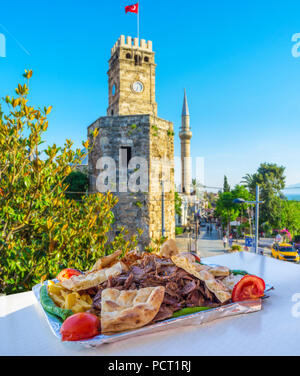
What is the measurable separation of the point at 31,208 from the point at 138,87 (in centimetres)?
1772

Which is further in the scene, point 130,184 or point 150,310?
point 130,184

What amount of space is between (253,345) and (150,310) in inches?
22.2

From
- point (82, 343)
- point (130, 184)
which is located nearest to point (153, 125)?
point (130, 184)

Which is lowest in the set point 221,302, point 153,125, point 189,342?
point 189,342

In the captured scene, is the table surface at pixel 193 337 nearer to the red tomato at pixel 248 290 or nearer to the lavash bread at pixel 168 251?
the red tomato at pixel 248 290

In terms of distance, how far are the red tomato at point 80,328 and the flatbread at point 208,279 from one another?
2.44 feet

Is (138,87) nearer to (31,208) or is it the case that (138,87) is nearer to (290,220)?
(31,208)

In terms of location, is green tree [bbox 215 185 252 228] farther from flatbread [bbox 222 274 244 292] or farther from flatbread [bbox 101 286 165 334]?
flatbread [bbox 101 286 165 334]

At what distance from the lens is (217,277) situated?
2131 millimetres

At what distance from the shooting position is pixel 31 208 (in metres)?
A: 3.16

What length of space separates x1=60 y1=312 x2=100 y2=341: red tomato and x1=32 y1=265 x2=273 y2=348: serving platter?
0.15 ft

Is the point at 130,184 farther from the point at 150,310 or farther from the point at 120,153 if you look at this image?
the point at 150,310

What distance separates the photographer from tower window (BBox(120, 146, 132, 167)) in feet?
41.4

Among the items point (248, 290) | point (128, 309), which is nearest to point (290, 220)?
point (248, 290)
